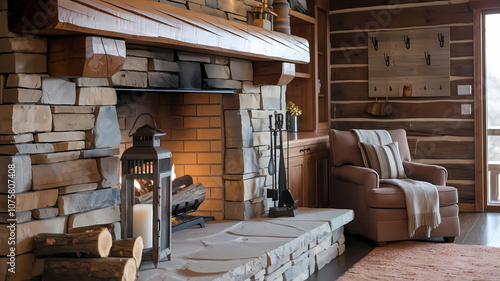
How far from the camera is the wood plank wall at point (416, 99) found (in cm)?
598

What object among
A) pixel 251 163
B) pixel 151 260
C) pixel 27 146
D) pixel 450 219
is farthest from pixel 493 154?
pixel 27 146

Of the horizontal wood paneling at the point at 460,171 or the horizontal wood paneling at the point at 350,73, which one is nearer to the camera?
the horizontal wood paneling at the point at 460,171

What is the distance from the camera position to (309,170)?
5.39 meters

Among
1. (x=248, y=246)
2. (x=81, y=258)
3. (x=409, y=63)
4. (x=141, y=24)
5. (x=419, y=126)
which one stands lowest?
(x=248, y=246)

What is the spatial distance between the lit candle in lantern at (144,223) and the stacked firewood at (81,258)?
32 centimetres

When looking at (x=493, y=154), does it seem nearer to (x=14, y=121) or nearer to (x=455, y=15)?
(x=455, y=15)

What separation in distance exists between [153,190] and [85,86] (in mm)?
575

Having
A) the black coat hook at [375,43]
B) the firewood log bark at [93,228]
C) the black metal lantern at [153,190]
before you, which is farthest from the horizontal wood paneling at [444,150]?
the firewood log bark at [93,228]

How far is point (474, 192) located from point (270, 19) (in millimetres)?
3249

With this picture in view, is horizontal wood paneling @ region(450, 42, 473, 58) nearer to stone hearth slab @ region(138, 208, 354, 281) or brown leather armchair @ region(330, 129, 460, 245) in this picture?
brown leather armchair @ region(330, 129, 460, 245)

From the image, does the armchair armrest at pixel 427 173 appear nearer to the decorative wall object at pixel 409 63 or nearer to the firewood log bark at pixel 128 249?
the decorative wall object at pixel 409 63

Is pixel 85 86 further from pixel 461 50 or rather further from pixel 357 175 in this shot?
pixel 461 50

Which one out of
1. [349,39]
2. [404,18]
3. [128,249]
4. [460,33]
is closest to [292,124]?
[349,39]

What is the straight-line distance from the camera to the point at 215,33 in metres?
3.13
